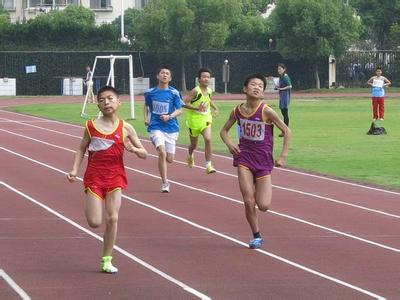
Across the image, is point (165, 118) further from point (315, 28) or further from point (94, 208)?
point (315, 28)

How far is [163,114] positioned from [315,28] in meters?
47.5

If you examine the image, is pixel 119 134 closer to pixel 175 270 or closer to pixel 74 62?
pixel 175 270

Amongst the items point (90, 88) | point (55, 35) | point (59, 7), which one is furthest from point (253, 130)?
point (59, 7)

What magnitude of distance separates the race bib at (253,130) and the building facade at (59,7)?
269 ft

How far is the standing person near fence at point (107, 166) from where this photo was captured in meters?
10.0

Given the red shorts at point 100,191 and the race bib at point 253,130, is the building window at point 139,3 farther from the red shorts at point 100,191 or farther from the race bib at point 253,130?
the red shorts at point 100,191

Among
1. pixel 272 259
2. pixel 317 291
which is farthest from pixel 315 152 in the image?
pixel 317 291

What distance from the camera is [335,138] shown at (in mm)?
28500

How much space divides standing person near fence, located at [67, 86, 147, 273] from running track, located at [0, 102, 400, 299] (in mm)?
478

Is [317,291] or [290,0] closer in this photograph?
[317,291]

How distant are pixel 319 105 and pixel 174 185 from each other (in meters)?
30.1

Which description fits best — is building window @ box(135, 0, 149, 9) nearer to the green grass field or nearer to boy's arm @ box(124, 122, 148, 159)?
the green grass field

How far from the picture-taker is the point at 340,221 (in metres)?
13.8

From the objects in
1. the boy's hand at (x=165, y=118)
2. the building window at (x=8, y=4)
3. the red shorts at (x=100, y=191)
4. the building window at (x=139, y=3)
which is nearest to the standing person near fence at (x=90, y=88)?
the boy's hand at (x=165, y=118)
